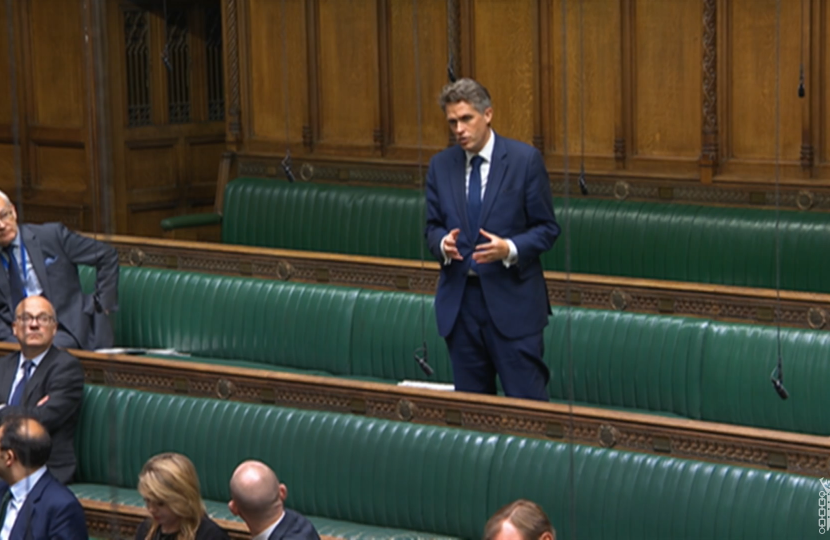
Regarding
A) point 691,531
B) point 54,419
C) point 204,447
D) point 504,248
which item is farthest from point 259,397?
point 691,531

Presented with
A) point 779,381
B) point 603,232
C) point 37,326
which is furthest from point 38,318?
point 603,232

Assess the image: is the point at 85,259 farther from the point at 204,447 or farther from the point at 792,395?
the point at 792,395

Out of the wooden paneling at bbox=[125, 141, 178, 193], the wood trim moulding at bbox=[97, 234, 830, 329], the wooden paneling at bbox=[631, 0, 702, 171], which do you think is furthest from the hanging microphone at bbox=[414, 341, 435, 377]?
the wooden paneling at bbox=[125, 141, 178, 193]

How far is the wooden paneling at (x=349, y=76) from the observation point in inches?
315

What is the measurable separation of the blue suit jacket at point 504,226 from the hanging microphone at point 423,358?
0.78m

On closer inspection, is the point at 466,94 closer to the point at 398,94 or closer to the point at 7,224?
the point at 7,224

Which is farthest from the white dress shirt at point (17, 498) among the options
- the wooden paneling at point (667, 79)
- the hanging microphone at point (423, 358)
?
the wooden paneling at point (667, 79)

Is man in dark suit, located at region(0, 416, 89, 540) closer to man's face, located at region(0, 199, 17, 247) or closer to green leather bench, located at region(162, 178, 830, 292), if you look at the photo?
man's face, located at region(0, 199, 17, 247)

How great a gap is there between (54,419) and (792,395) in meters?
2.36

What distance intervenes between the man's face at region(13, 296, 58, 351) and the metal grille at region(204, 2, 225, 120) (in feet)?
14.6

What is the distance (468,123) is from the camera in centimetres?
419

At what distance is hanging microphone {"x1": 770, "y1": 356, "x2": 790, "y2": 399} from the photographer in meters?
4.70

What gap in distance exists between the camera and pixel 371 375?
566cm

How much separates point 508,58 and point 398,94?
718mm
